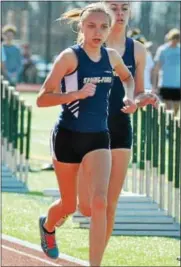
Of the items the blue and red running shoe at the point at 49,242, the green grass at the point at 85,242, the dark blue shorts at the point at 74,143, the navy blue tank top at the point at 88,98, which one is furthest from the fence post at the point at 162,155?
the navy blue tank top at the point at 88,98

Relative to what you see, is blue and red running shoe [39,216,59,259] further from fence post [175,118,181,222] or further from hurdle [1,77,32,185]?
hurdle [1,77,32,185]

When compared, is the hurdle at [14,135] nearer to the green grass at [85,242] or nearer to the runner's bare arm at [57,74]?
the green grass at [85,242]

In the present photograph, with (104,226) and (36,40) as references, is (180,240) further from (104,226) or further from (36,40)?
(36,40)

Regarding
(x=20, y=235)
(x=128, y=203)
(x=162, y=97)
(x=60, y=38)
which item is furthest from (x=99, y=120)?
(x=60, y=38)

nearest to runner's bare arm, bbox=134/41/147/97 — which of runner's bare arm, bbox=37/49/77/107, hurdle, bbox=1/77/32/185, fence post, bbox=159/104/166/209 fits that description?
runner's bare arm, bbox=37/49/77/107

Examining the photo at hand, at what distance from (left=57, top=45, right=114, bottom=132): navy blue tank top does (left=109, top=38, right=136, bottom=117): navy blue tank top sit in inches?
23.0

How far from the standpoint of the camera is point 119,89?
9.13 m

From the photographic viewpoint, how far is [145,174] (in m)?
14.6

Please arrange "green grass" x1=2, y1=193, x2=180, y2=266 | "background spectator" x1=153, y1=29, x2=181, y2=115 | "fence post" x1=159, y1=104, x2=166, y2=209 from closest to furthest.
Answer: "green grass" x1=2, y1=193, x2=180, y2=266
"fence post" x1=159, y1=104, x2=166, y2=209
"background spectator" x1=153, y1=29, x2=181, y2=115

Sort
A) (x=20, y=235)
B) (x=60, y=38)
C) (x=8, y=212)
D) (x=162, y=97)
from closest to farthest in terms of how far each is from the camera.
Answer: (x=20, y=235) < (x=8, y=212) < (x=162, y=97) < (x=60, y=38)

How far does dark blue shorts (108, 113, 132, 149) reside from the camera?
9125mm

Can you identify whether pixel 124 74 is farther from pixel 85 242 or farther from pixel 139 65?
pixel 85 242

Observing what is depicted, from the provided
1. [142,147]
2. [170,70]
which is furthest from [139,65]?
[170,70]

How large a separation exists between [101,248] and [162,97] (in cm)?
1522
